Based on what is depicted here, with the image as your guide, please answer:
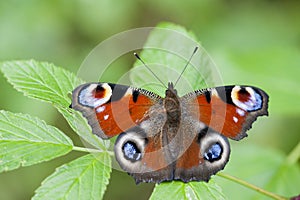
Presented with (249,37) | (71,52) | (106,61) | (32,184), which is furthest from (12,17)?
(249,37)

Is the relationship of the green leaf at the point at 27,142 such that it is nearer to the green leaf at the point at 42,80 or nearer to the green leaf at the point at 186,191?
the green leaf at the point at 42,80

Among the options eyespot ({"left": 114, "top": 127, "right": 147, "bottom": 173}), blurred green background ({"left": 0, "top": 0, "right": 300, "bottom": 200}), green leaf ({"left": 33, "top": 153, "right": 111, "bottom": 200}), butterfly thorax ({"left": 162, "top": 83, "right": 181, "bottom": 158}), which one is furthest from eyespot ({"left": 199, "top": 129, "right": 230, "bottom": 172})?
blurred green background ({"left": 0, "top": 0, "right": 300, "bottom": 200})

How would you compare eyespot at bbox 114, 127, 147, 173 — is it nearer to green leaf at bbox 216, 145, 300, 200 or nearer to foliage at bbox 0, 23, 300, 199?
foliage at bbox 0, 23, 300, 199

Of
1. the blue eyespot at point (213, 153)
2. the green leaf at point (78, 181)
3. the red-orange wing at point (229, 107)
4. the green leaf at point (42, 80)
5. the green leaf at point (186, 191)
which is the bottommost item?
the green leaf at point (78, 181)

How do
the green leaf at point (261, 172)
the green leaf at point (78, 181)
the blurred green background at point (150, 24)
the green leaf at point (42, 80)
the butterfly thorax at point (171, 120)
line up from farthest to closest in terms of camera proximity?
the blurred green background at point (150, 24) → the green leaf at point (261, 172) → the green leaf at point (42, 80) → the butterfly thorax at point (171, 120) → the green leaf at point (78, 181)

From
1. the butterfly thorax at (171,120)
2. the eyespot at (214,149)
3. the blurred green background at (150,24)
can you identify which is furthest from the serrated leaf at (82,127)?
the blurred green background at (150,24)

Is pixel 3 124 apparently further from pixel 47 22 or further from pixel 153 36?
pixel 47 22

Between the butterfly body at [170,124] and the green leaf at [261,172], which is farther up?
the butterfly body at [170,124]

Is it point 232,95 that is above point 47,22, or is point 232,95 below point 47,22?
above
